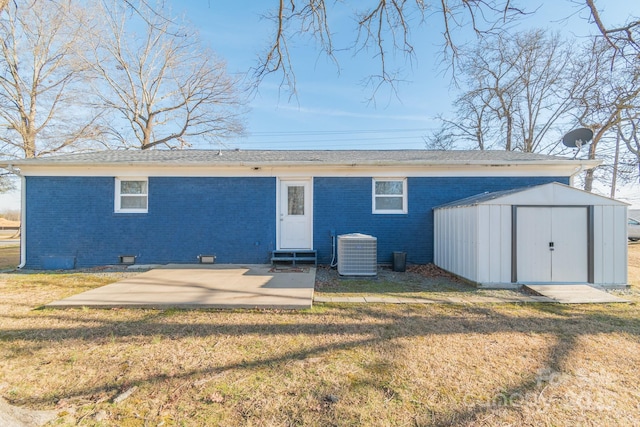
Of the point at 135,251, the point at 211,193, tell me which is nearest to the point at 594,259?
the point at 211,193

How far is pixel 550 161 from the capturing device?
802cm

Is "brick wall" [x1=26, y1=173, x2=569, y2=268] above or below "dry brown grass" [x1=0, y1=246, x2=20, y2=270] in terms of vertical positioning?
above

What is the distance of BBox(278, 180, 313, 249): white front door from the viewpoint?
8555 millimetres

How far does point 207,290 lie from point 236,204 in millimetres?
3462

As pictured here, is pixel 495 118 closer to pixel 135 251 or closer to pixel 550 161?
pixel 550 161

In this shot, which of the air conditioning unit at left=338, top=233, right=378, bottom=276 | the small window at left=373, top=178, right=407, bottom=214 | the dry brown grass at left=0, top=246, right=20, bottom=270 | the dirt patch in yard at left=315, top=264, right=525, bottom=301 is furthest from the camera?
the dry brown grass at left=0, top=246, right=20, bottom=270

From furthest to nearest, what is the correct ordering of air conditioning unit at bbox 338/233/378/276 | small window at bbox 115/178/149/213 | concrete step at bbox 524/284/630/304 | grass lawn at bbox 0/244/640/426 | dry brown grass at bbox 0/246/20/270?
1. dry brown grass at bbox 0/246/20/270
2. small window at bbox 115/178/149/213
3. air conditioning unit at bbox 338/233/378/276
4. concrete step at bbox 524/284/630/304
5. grass lawn at bbox 0/244/640/426

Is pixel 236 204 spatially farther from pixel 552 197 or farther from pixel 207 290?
pixel 552 197

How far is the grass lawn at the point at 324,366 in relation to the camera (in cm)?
217

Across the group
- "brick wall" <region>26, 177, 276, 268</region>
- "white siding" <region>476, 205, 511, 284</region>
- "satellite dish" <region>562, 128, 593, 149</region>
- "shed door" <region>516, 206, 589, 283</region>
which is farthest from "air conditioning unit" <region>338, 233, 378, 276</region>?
"satellite dish" <region>562, 128, 593, 149</region>

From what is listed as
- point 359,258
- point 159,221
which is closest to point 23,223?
point 159,221

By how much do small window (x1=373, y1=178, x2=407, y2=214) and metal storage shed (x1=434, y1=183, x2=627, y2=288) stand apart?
2496mm

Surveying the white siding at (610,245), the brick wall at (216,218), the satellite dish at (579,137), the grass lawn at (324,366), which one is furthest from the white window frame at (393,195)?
the satellite dish at (579,137)

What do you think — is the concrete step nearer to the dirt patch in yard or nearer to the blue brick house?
the dirt patch in yard
